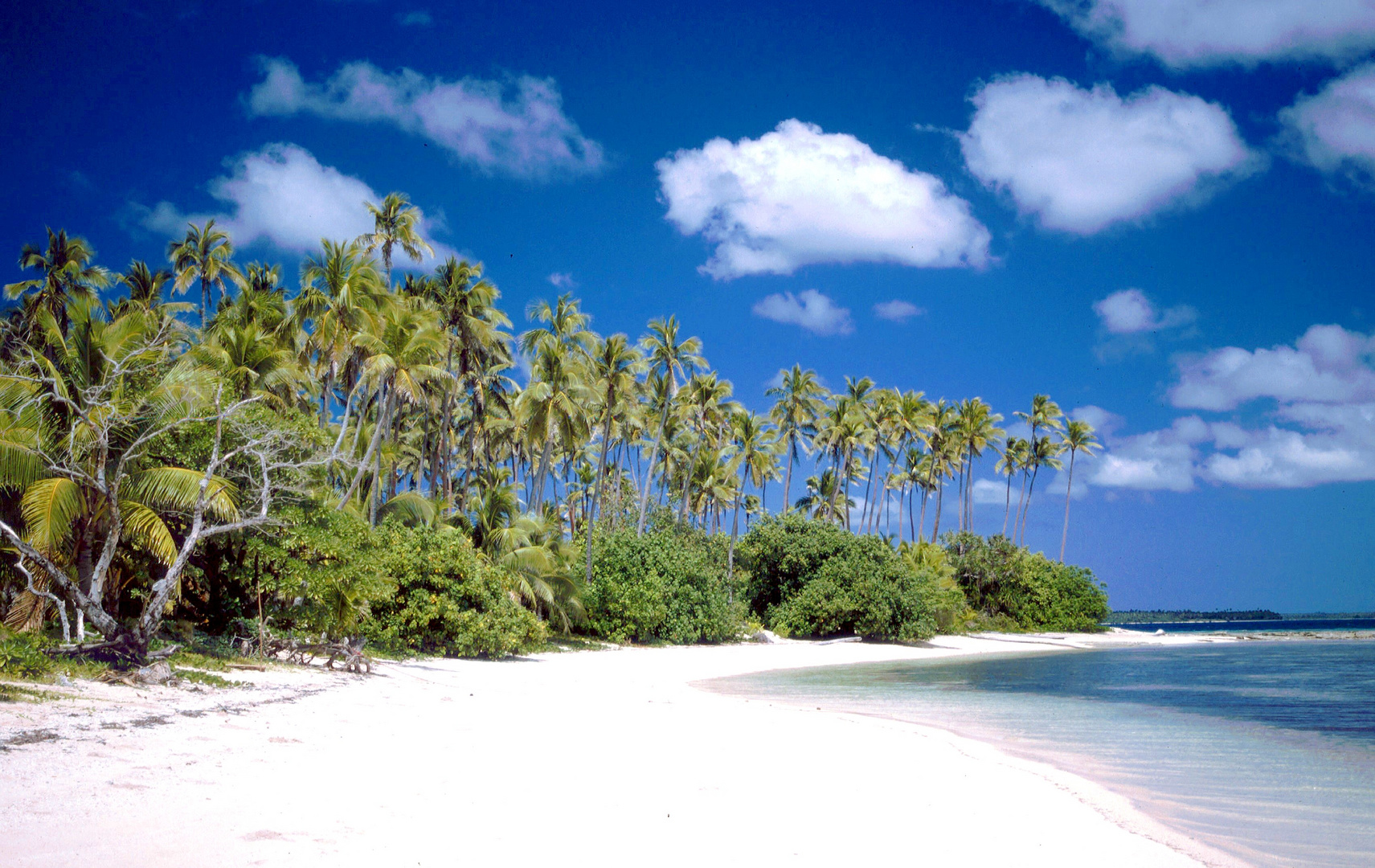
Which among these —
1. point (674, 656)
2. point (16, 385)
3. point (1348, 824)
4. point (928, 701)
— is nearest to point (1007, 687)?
point (928, 701)

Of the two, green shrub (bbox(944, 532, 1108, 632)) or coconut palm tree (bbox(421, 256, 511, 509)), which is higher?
coconut palm tree (bbox(421, 256, 511, 509))

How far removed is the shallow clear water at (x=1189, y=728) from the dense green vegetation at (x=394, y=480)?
24.8ft

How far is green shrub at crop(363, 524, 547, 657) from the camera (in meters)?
19.3

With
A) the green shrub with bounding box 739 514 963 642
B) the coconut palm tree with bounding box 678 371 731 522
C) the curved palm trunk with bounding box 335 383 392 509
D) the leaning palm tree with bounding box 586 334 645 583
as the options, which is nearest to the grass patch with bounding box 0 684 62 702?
the curved palm trunk with bounding box 335 383 392 509

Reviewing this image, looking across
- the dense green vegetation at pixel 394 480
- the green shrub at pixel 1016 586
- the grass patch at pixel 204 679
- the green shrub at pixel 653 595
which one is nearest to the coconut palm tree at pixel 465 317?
the dense green vegetation at pixel 394 480

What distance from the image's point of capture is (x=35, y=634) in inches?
442

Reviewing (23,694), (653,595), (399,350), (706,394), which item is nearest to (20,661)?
(23,694)

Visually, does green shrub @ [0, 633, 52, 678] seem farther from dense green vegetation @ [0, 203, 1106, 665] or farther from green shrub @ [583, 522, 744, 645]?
green shrub @ [583, 522, 744, 645]

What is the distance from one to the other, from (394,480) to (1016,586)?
39.7m

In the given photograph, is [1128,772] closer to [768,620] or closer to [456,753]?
[456,753]

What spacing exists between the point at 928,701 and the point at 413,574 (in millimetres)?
11576

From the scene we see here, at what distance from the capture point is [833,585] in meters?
38.4

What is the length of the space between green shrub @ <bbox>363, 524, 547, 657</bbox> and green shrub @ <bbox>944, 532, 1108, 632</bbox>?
3945 centimetres

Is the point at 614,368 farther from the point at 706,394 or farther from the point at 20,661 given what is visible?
the point at 20,661
